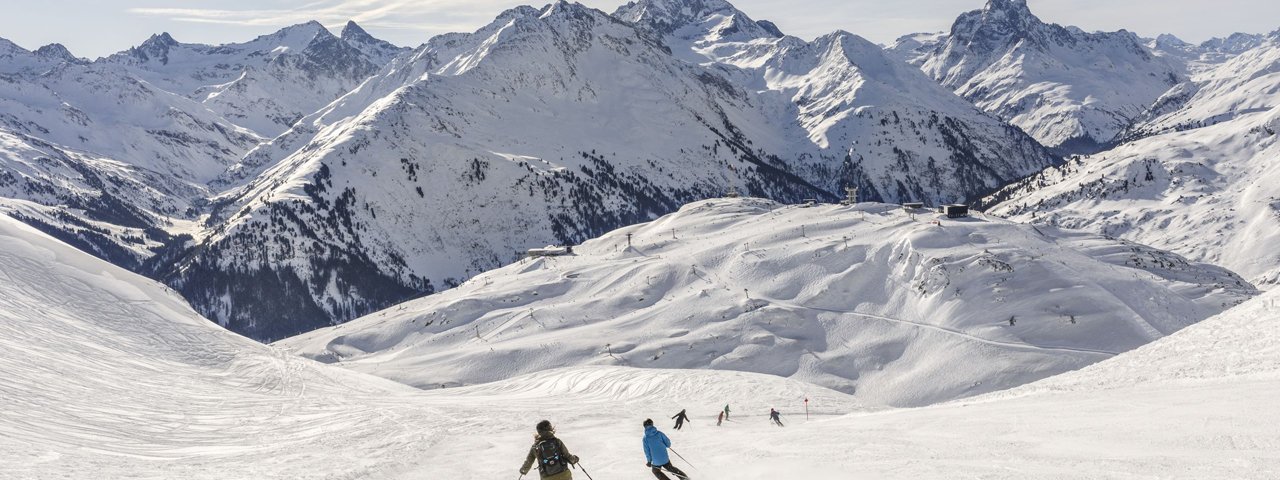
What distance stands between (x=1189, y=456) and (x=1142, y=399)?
32.9ft

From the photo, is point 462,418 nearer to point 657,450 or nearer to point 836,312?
point 657,450

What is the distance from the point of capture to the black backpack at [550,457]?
17.5m

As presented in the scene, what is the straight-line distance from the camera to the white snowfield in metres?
92.6

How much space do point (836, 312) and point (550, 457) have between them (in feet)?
314

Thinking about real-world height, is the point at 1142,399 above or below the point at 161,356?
below

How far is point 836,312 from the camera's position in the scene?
356ft

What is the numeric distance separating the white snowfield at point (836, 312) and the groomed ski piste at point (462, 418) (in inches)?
1703

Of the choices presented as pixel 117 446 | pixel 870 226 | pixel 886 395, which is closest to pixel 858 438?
pixel 117 446

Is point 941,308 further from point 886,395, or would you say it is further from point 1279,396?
point 1279,396

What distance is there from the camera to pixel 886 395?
86.6m

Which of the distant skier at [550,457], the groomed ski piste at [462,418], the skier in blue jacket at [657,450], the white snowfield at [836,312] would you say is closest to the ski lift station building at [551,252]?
the white snowfield at [836,312]

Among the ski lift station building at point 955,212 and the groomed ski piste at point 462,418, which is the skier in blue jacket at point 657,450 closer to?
the groomed ski piste at point 462,418

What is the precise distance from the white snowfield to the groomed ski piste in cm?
4325

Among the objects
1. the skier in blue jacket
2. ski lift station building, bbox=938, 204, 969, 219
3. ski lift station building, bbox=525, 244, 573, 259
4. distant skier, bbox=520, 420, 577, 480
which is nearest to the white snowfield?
ski lift station building, bbox=938, 204, 969, 219
